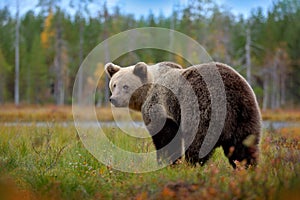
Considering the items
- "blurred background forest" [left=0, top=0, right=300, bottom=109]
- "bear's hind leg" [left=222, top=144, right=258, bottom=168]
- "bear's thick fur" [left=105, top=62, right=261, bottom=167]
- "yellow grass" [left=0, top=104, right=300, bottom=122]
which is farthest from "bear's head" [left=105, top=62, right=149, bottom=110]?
"blurred background forest" [left=0, top=0, right=300, bottom=109]

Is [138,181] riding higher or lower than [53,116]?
higher

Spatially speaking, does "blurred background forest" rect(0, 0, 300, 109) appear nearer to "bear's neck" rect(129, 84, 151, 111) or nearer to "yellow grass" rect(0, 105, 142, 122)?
"yellow grass" rect(0, 105, 142, 122)

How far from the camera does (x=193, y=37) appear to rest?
30.1 meters

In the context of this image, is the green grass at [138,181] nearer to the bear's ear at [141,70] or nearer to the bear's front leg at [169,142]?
the bear's front leg at [169,142]

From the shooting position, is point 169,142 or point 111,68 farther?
point 111,68

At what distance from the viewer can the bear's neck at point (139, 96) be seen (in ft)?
19.5

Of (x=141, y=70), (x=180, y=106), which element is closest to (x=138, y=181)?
(x=180, y=106)

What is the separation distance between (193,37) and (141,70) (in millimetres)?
24748

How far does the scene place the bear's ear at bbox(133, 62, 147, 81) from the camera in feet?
18.9

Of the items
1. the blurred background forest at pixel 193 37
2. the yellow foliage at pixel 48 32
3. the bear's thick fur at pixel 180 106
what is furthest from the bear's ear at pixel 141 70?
the yellow foliage at pixel 48 32

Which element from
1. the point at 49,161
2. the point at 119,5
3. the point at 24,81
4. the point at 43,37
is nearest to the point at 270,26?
the point at 119,5

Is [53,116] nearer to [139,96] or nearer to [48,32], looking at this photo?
[139,96]

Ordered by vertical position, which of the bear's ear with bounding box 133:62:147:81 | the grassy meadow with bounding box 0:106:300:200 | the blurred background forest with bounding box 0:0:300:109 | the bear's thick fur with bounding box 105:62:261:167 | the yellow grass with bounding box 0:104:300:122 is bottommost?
the yellow grass with bounding box 0:104:300:122

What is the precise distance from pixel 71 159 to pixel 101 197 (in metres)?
1.95
